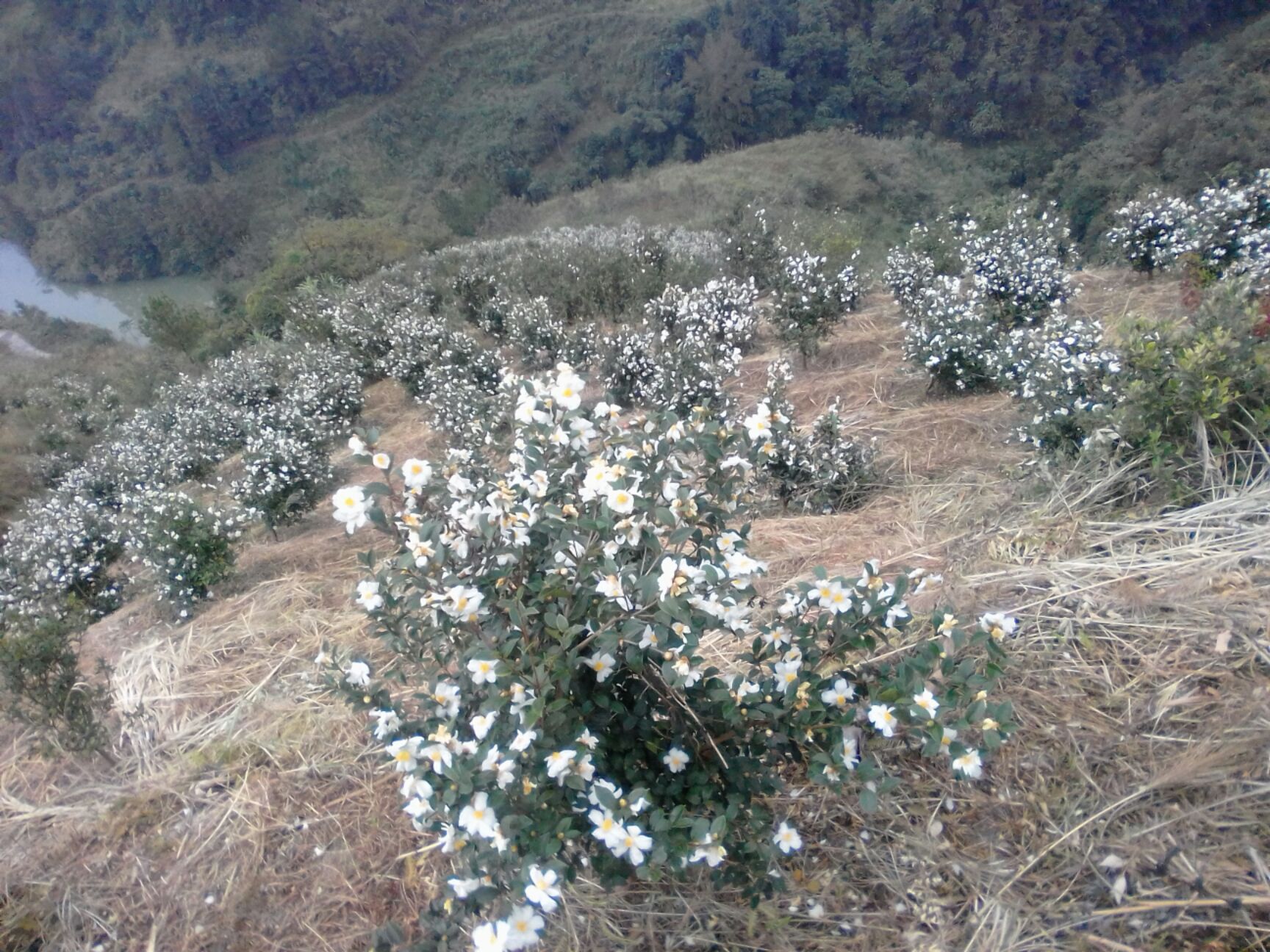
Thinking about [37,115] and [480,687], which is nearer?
[480,687]

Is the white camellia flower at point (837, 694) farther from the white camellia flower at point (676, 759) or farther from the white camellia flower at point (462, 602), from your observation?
the white camellia flower at point (462, 602)

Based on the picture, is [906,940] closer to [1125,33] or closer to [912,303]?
[912,303]

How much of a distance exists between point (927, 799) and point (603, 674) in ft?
3.23

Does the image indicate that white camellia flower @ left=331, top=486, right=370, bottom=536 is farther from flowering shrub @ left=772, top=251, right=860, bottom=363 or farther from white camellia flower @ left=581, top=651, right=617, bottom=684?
flowering shrub @ left=772, top=251, right=860, bottom=363

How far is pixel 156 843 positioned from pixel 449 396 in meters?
4.10

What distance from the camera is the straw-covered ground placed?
1625 mm

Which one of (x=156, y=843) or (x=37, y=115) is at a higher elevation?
(x=37, y=115)

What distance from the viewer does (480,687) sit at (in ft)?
4.75

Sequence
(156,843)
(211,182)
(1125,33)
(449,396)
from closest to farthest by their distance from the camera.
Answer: (156,843) < (449,396) < (1125,33) < (211,182)

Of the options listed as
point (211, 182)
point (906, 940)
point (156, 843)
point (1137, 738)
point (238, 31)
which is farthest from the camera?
point (238, 31)

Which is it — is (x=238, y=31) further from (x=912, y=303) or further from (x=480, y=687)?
(x=480, y=687)

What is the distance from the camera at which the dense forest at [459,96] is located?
30.6 metres

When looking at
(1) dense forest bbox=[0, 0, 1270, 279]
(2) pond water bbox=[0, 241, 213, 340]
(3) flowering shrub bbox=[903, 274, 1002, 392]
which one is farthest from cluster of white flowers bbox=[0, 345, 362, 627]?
(2) pond water bbox=[0, 241, 213, 340]

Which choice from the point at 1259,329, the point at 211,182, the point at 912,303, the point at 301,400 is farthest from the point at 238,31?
the point at 1259,329
